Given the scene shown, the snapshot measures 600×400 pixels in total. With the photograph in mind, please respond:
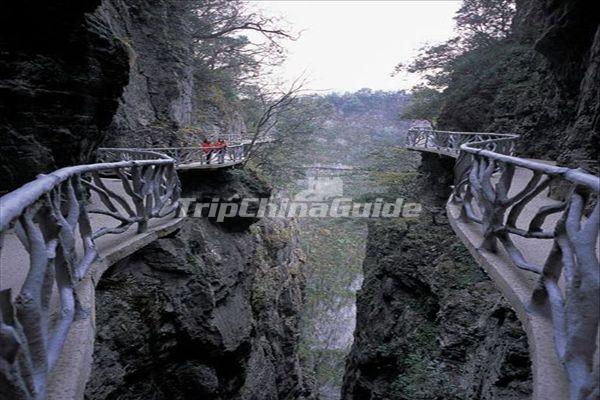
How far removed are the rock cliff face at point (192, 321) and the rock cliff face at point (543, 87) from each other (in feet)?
24.0

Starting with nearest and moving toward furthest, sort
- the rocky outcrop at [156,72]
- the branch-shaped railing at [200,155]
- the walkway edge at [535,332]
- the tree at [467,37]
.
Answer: the walkway edge at [535,332] < the branch-shaped railing at [200,155] < the rocky outcrop at [156,72] < the tree at [467,37]

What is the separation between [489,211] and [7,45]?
5.83m

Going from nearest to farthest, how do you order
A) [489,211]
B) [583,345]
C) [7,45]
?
[583,345] → [489,211] → [7,45]

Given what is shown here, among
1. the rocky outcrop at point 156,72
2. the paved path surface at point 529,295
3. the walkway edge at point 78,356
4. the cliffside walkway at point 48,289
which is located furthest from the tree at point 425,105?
the walkway edge at point 78,356

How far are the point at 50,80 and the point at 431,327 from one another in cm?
880

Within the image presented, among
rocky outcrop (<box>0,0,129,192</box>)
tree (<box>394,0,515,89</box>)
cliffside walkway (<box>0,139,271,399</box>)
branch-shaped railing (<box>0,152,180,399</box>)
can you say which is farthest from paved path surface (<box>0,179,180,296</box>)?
tree (<box>394,0,515,89</box>)

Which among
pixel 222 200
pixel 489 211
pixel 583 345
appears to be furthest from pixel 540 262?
pixel 222 200

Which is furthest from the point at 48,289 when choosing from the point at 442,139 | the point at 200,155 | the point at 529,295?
the point at 442,139

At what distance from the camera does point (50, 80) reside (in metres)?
5.11

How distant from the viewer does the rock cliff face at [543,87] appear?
20.3 ft

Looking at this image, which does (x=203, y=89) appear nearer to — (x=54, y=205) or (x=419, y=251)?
(x=419, y=251)

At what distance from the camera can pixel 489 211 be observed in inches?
137

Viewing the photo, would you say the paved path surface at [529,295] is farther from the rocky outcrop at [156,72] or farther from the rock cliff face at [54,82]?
the rocky outcrop at [156,72]

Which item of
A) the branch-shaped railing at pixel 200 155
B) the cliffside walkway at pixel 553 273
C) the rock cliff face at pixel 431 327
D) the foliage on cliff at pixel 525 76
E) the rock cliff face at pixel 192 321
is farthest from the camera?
the branch-shaped railing at pixel 200 155
